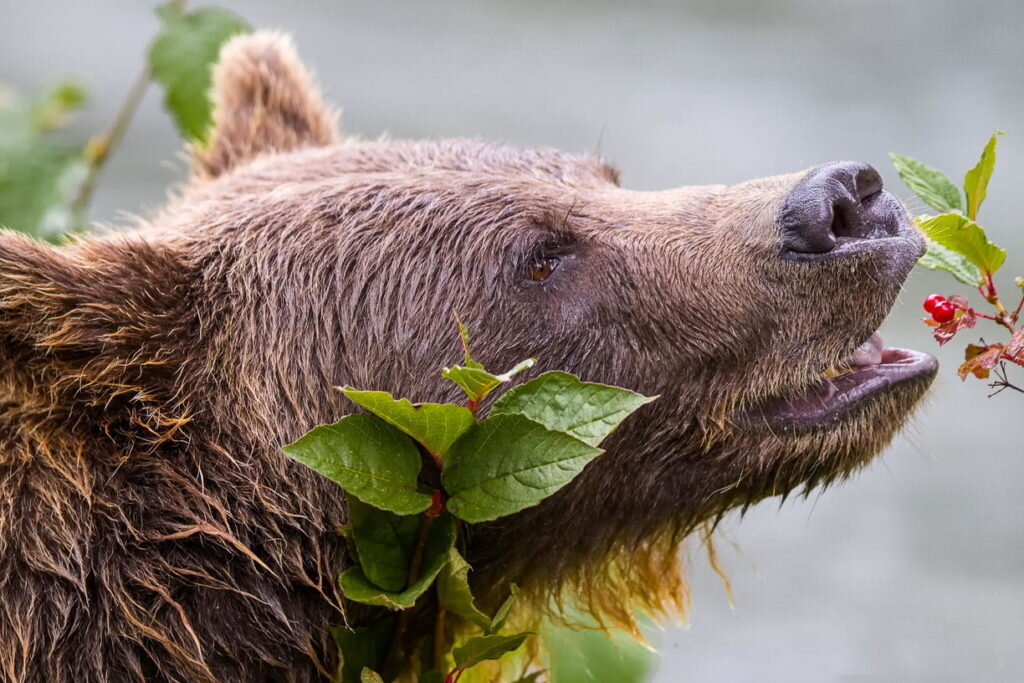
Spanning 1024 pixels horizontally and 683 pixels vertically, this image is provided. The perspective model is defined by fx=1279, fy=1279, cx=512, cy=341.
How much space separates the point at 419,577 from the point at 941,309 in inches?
45.5

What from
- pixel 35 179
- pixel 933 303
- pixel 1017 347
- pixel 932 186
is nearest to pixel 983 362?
pixel 1017 347

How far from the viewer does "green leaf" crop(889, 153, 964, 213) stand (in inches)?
103

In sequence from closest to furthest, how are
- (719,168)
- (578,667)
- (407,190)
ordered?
(407,190) < (578,667) < (719,168)

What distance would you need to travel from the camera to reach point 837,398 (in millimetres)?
2787

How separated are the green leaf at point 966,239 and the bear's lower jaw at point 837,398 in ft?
1.19

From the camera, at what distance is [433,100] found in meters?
10.1

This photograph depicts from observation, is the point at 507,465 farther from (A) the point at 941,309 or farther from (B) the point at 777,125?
(B) the point at 777,125

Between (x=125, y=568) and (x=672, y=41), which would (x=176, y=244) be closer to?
(x=125, y=568)

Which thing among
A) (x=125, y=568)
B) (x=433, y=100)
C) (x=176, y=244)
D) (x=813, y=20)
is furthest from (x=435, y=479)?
(x=813, y=20)

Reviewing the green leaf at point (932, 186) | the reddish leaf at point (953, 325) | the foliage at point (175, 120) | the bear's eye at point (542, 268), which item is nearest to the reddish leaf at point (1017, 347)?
the reddish leaf at point (953, 325)

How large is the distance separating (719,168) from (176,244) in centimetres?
631

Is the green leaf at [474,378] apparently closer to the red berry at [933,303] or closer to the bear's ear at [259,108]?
the red berry at [933,303]

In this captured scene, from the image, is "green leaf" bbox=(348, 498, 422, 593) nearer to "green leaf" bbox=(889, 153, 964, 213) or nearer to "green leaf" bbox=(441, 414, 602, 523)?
"green leaf" bbox=(441, 414, 602, 523)

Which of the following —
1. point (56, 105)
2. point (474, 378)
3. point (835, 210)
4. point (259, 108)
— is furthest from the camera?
point (56, 105)
